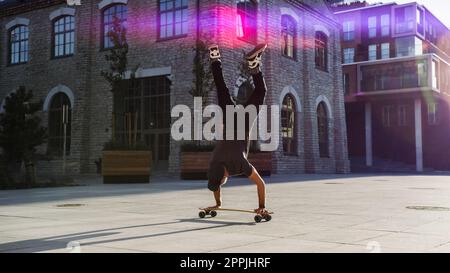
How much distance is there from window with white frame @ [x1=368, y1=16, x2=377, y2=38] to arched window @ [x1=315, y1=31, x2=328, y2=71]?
77.7ft

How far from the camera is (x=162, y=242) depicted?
408cm

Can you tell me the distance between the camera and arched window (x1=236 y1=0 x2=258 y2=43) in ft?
64.1

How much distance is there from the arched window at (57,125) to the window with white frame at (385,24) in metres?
34.5

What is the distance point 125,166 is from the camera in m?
13.7

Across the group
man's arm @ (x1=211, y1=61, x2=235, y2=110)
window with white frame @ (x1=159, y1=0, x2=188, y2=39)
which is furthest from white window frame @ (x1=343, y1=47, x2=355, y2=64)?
man's arm @ (x1=211, y1=61, x2=235, y2=110)

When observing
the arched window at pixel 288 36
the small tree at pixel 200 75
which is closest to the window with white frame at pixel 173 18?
the small tree at pixel 200 75

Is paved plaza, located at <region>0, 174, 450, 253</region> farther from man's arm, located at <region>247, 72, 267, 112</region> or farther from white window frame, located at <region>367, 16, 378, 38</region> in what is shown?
white window frame, located at <region>367, 16, 378, 38</region>

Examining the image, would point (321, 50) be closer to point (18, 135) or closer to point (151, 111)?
point (151, 111)

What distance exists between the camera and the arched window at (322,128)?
24797 mm

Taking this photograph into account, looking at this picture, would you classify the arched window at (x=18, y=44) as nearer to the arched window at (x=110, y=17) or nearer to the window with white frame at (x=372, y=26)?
the arched window at (x=110, y=17)

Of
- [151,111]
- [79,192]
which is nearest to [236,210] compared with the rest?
[79,192]

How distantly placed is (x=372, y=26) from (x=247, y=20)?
3122cm

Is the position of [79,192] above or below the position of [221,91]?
below
